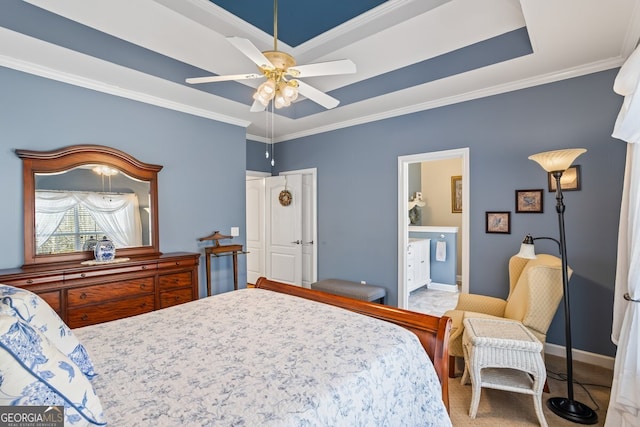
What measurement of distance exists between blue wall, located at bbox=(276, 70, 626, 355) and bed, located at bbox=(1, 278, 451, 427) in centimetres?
200

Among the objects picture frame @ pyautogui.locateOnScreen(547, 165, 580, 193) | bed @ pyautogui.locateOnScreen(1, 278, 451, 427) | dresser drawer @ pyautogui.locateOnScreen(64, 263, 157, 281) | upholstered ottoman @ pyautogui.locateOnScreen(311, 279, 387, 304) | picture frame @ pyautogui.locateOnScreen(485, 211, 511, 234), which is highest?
picture frame @ pyautogui.locateOnScreen(547, 165, 580, 193)

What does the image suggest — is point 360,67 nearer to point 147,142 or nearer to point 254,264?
point 147,142

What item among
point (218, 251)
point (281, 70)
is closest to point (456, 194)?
point (218, 251)

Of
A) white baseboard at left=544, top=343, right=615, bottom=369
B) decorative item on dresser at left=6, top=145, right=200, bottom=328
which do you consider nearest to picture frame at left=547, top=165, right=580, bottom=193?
white baseboard at left=544, top=343, right=615, bottom=369

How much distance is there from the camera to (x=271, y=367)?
1258mm

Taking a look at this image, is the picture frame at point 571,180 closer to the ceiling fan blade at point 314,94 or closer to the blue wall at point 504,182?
the blue wall at point 504,182

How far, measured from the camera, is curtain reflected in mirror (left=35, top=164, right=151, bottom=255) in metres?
2.74

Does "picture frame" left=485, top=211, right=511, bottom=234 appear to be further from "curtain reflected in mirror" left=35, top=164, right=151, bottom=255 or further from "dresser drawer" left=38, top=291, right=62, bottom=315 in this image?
"dresser drawer" left=38, top=291, right=62, bottom=315

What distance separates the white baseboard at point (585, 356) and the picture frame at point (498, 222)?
117 cm

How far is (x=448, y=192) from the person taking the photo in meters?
6.24

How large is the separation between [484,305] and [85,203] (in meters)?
4.00

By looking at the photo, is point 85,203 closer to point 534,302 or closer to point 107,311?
point 107,311

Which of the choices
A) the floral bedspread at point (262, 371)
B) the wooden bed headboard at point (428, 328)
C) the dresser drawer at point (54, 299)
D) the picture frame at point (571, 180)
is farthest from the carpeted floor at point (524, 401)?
the dresser drawer at point (54, 299)

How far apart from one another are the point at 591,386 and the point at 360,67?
3.52 metres
